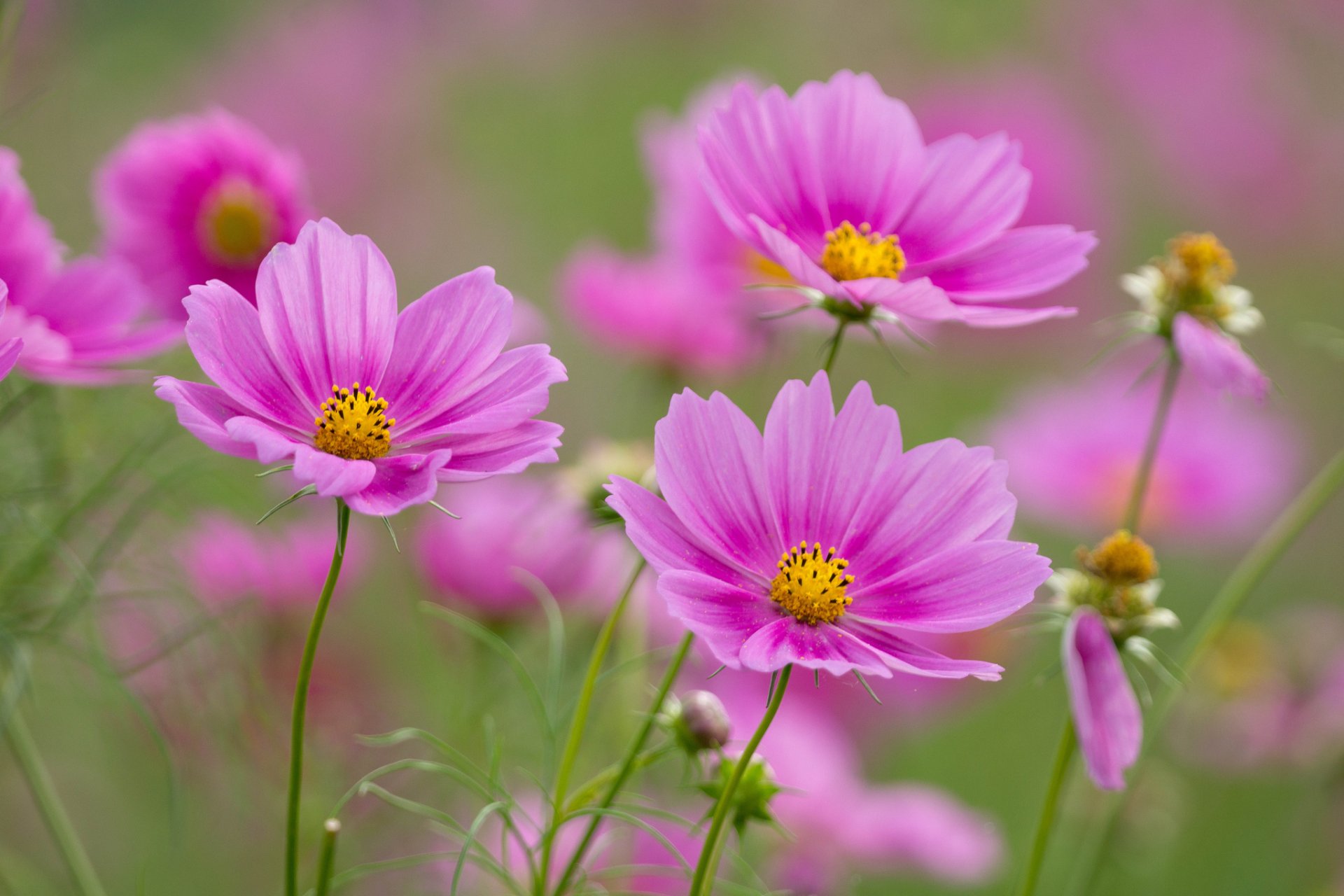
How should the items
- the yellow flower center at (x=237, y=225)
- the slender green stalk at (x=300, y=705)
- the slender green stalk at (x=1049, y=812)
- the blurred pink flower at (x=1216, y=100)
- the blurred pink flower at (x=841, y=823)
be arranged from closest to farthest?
the slender green stalk at (x=300, y=705) < the slender green stalk at (x=1049, y=812) < the yellow flower center at (x=237, y=225) < the blurred pink flower at (x=841, y=823) < the blurred pink flower at (x=1216, y=100)

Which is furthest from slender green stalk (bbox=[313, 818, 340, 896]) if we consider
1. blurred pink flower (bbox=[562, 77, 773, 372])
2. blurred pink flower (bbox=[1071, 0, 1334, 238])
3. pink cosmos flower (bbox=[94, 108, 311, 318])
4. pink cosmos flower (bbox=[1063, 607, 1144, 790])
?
blurred pink flower (bbox=[1071, 0, 1334, 238])

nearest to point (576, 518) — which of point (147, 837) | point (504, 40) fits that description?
point (147, 837)

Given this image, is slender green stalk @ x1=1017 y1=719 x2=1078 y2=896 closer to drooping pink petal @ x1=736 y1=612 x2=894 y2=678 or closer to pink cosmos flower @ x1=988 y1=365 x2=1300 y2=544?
drooping pink petal @ x1=736 y1=612 x2=894 y2=678

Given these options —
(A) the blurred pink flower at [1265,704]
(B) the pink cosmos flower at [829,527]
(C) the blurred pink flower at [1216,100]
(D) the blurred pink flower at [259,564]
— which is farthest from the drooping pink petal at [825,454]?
(C) the blurred pink flower at [1216,100]

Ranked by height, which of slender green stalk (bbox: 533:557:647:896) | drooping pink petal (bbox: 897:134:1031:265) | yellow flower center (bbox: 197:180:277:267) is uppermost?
drooping pink petal (bbox: 897:134:1031:265)

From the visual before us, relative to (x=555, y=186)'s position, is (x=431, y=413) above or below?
below

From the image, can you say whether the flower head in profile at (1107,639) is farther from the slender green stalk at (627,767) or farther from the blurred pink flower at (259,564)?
the blurred pink flower at (259,564)

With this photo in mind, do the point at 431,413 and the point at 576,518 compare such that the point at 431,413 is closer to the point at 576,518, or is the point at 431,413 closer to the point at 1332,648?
the point at 576,518

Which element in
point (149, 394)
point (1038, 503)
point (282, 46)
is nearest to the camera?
point (149, 394)
